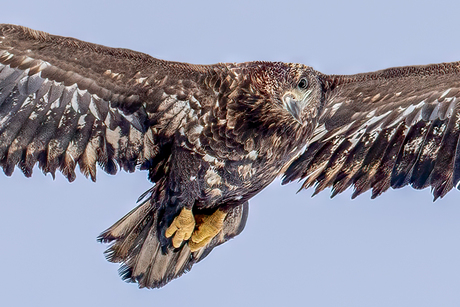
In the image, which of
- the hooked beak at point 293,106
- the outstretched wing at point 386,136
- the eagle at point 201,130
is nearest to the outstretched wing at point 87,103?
the eagle at point 201,130

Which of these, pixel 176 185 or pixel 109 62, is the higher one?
pixel 109 62

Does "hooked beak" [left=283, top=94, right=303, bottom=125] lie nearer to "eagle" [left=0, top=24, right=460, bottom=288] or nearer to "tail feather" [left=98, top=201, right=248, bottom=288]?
"eagle" [left=0, top=24, right=460, bottom=288]

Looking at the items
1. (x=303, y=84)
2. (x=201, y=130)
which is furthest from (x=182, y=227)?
(x=303, y=84)

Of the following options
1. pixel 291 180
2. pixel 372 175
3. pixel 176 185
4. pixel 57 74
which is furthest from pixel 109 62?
pixel 372 175

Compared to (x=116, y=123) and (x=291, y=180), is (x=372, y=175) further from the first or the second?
(x=116, y=123)

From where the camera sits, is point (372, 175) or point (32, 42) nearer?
point (32, 42)

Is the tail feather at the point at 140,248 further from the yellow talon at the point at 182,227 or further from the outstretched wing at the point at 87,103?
the outstretched wing at the point at 87,103

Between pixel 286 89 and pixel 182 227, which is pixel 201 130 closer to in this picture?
pixel 286 89

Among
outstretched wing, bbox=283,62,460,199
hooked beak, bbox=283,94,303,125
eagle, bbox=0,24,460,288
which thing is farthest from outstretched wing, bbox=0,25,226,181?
outstretched wing, bbox=283,62,460,199
